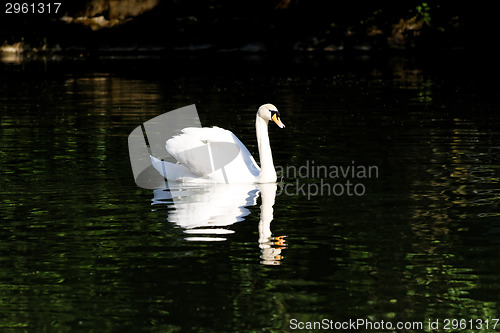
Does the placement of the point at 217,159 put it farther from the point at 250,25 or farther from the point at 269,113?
the point at 250,25

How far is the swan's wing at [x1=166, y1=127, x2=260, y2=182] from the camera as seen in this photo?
15.1m

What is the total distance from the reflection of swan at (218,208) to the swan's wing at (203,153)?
24 centimetres

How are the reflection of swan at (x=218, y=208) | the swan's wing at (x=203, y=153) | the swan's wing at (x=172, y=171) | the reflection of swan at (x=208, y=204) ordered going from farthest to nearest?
the swan's wing at (x=172, y=171)
the swan's wing at (x=203, y=153)
the reflection of swan at (x=208, y=204)
the reflection of swan at (x=218, y=208)

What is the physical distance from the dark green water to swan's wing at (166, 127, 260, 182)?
0.77 m

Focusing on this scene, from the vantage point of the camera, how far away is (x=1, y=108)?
28.2m

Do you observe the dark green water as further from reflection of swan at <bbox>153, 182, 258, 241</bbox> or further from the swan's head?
the swan's head

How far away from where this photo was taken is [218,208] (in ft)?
44.5

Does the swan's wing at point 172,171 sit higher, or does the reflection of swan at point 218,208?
the swan's wing at point 172,171

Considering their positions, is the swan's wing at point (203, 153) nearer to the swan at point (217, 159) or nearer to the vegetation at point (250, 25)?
the swan at point (217, 159)

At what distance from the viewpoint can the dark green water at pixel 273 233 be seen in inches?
360

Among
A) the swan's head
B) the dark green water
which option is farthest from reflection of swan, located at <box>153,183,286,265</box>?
the swan's head

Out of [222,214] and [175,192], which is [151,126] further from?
[222,214]

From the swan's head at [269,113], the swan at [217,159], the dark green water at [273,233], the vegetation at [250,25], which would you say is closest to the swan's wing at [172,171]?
the swan at [217,159]

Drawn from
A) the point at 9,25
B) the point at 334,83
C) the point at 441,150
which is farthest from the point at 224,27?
the point at 441,150
